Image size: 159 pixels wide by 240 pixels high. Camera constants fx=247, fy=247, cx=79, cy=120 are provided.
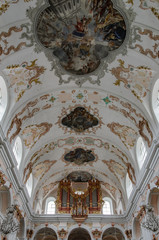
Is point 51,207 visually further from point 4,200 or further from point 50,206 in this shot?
point 4,200

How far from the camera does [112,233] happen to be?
21250mm

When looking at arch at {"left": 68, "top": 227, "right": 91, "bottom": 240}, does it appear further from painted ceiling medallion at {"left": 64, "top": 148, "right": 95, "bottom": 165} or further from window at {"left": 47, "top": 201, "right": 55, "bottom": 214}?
painted ceiling medallion at {"left": 64, "top": 148, "right": 95, "bottom": 165}

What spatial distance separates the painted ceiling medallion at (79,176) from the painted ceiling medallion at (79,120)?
6367 mm

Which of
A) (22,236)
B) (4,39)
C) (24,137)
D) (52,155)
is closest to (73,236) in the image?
(22,236)

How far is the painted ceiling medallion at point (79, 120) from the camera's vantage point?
16.7 metres

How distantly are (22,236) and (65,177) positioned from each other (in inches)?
264

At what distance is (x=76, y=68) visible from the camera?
534 inches

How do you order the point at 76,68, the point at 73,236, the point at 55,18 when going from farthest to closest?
the point at 73,236
the point at 76,68
the point at 55,18

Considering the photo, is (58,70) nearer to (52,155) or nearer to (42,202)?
(52,155)

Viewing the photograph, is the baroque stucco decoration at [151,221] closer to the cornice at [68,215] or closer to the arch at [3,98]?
the cornice at [68,215]

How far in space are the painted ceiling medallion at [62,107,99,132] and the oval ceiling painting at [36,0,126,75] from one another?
4.10m

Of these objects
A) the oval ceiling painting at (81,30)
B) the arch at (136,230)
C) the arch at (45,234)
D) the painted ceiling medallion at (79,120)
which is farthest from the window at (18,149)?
the arch at (136,230)

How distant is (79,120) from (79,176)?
25.6 feet

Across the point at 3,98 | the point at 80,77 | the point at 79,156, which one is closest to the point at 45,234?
the point at 79,156
